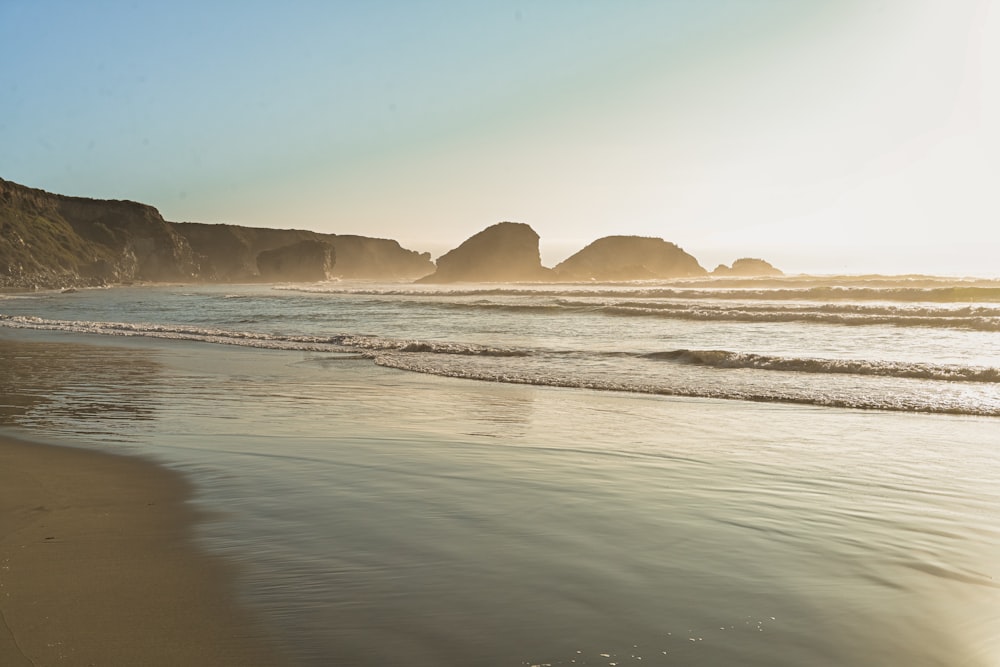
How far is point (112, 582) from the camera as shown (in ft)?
12.9

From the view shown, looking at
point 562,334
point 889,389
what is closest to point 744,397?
point 889,389

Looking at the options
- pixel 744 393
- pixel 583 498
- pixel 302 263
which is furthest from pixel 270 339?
pixel 302 263

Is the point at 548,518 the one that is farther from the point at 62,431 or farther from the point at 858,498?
the point at 62,431

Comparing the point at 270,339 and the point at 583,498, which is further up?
the point at 583,498

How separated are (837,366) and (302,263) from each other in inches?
6569

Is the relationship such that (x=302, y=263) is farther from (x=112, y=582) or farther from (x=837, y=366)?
(x=112, y=582)

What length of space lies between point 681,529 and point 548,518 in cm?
89

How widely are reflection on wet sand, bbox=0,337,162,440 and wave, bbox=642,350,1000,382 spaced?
11.3m

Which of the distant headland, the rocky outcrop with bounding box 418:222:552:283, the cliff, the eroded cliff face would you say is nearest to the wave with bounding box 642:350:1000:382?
the cliff

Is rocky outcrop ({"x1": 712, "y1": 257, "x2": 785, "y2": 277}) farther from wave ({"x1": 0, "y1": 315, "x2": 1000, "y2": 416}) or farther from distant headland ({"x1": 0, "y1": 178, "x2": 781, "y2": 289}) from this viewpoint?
wave ({"x1": 0, "y1": 315, "x2": 1000, "y2": 416})

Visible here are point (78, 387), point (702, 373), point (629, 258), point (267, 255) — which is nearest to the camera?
point (78, 387)

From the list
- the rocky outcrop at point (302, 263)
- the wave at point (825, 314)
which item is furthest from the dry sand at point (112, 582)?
the rocky outcrop at point (302, 263)

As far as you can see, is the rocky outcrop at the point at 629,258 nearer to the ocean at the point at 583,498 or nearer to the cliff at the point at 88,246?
the cliff at the point at 88,246

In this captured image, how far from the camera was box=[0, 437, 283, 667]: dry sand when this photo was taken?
315 centimetres
